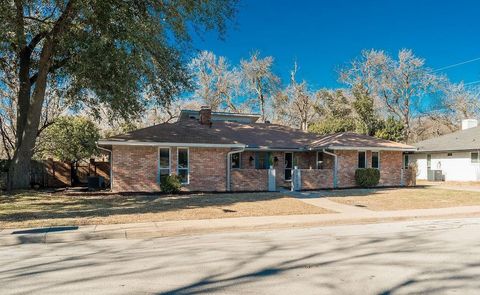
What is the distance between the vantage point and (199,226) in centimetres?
987

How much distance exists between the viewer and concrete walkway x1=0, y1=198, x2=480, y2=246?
8.73 m

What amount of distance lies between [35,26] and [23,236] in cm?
1084

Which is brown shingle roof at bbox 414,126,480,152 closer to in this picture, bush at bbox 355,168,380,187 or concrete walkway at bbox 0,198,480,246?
bush at bbox 355,168,380,187

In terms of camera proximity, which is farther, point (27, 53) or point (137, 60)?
point (27, 53)

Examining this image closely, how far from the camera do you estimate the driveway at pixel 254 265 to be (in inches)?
194

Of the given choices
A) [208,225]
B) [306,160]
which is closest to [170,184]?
[208,225]

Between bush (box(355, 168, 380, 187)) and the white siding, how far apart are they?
10323 millimetres

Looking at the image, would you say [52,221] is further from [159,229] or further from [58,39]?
[58,39]

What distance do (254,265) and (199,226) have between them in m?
4.03

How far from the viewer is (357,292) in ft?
15.6

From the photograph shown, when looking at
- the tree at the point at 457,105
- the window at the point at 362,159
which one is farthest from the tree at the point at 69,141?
the tree at the point at 457,105

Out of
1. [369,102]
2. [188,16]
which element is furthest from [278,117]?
→ [188,16]

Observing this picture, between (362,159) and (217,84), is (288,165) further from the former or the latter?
(217,84)

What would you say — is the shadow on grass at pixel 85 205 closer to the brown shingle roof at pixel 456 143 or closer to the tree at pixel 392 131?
the tree at pixel 392 131
